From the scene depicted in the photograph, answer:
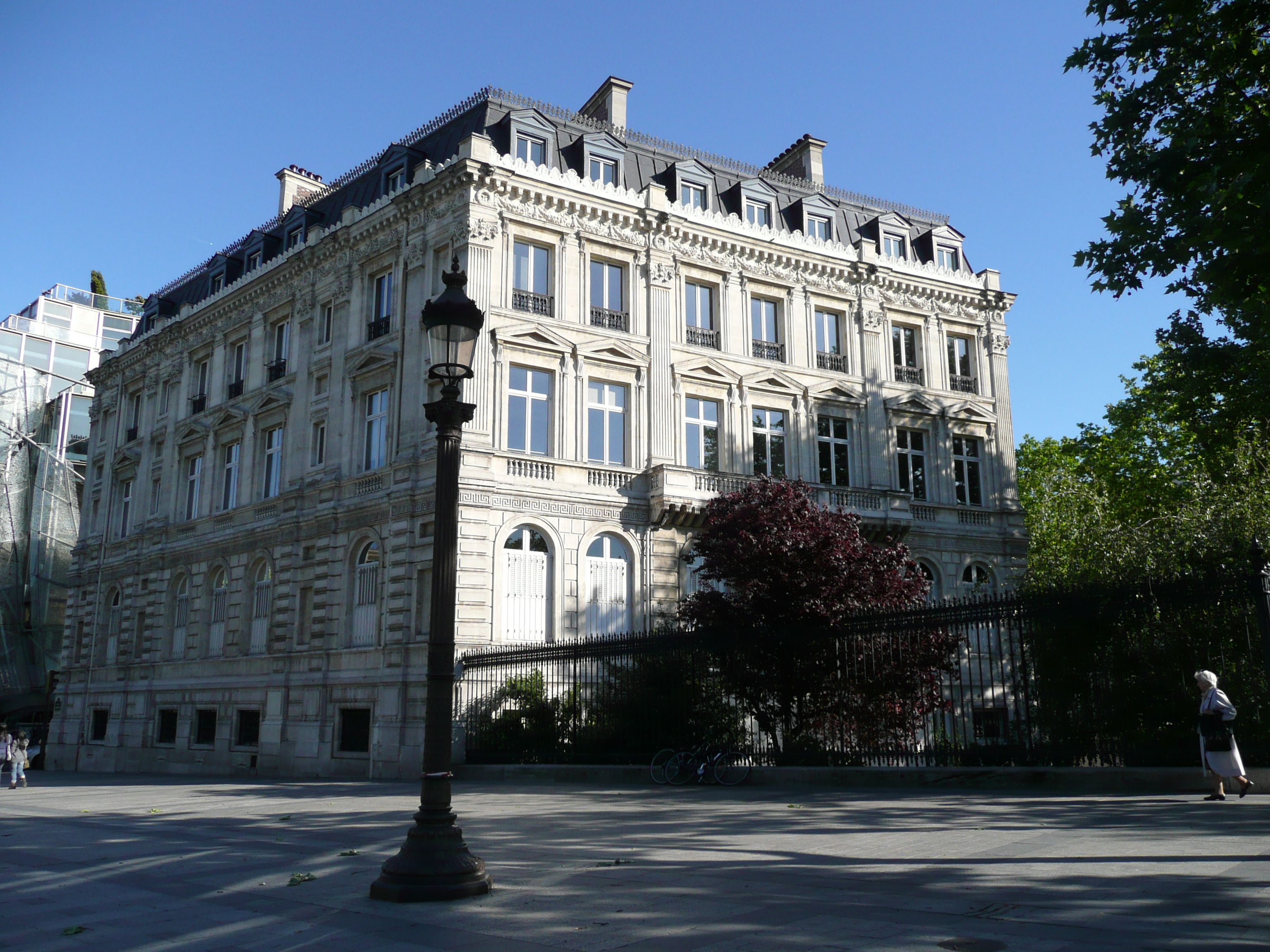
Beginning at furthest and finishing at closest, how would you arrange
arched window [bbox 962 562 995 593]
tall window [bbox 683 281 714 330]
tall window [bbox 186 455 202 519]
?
tall window [bbox 186 455 202 519], arched window [bbox 962 562 995 593], tall window [bbox 683 281 714 330]

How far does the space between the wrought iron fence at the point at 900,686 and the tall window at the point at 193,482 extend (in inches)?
663

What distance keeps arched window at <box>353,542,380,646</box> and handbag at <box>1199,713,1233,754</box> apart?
1945 centimetres

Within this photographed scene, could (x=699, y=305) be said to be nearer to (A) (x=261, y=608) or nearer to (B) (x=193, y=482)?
(A) (x=261, y=608)

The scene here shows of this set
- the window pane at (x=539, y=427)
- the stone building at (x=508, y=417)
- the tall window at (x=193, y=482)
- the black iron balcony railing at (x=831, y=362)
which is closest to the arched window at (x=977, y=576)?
the stone building at (x=508, y=417)

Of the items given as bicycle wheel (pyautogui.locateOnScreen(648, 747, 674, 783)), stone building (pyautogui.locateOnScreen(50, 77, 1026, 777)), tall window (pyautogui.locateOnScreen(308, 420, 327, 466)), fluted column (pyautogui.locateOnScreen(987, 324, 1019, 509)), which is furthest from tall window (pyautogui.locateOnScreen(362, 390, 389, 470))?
fluted column (pyautogui.locateOnScreen(987, 324, 1019, 509))

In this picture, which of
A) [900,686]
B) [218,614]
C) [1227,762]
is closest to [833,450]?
[900,686]

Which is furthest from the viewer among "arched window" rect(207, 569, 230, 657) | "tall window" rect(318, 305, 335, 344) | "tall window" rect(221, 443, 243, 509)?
"tall window" rect(221, 443, 243, 509)

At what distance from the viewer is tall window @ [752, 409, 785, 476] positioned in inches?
1190

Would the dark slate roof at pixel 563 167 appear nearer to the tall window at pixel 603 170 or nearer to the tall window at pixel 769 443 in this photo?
the tall window at pixel 603 170

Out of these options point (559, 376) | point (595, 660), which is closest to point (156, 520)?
point (559, 376)

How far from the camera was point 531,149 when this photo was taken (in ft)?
92.1

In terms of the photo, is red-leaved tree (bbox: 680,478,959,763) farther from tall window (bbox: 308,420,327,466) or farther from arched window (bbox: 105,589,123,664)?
arched window (bbox: 105,589,123,664)

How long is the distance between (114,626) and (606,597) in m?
22.1

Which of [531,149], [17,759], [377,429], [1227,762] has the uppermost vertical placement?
[531,149]
